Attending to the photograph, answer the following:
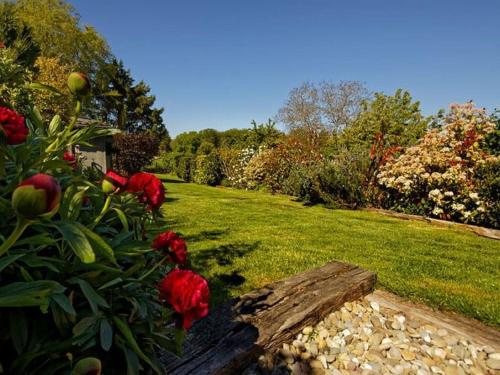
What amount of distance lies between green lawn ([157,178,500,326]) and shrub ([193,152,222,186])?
9958 mm

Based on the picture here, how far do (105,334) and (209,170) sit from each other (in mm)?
16863

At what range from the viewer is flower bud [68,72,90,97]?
42.2 inches

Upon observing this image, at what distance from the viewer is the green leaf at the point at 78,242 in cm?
65

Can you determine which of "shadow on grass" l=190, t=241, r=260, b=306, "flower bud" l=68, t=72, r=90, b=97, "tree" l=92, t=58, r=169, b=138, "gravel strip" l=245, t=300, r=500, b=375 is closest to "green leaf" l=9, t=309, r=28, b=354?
"flower bud" l=68, t=72, r=90, b=97

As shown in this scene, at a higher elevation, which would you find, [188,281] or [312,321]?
[188,281]

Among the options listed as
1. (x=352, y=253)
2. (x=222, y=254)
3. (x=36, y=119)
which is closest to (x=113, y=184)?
(x=36, y=119)

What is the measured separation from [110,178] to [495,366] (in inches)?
101

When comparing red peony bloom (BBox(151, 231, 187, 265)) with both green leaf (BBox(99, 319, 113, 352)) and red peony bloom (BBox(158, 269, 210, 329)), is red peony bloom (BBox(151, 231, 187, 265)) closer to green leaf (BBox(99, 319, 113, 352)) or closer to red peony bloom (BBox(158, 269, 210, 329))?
red peony bloom (BBox(158, 269, 210, 329))

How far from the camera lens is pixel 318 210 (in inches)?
338

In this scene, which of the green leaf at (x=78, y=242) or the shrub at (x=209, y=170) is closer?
the green leaf at (x=78, y=242)

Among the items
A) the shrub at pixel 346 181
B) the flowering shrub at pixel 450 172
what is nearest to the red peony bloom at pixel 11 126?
the flowering shrub at pixel 450 172

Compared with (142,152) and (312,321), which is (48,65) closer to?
(142,152)

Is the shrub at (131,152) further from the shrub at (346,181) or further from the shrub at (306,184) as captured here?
the shrub at (346,181)

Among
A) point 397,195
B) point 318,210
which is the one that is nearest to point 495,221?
point 397,195
